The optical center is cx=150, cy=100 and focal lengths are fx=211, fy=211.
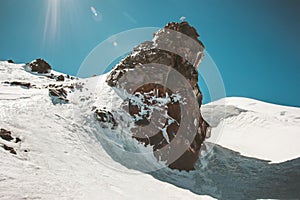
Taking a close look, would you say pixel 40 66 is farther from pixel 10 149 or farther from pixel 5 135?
Result: pixel 10 149

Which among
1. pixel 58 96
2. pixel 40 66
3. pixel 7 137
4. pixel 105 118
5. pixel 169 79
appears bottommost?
pixel 7 137

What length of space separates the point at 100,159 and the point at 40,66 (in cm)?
2667

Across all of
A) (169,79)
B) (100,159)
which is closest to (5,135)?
(100,159)

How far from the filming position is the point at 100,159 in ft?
33.0

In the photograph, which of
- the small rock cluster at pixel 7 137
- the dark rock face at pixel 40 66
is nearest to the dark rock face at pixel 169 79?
the small rock cluster at pixel 7 137

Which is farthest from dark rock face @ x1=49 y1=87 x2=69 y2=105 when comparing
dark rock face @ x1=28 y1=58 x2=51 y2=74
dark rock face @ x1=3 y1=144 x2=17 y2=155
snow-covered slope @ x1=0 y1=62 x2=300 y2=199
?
dark rock face @ x1=28 y1=58 x2=51 y2=74

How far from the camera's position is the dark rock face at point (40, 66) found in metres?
30.7

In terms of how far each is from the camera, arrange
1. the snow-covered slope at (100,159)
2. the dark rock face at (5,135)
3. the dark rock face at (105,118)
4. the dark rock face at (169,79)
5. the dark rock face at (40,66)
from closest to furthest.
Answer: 1. the snow-covered slope at (100,159)
2. the dark rock face at (5,135)
3. the dark rock face at (105,118)
4. the dark rock face at (169,79)
5. the dark rock face at (40,66)

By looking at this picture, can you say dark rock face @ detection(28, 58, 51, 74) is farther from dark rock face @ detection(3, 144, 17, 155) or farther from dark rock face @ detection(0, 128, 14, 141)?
dark rock face @ detection(3, 144, 17, 155)

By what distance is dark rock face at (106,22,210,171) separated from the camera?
16.4m

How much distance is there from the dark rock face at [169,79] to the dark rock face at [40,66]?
1674 centimetres

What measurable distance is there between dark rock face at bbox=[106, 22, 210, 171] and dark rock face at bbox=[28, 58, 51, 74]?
16.7 meters

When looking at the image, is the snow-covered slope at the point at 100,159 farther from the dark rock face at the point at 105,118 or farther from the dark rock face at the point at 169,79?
the dark rock face at the point at 169,79

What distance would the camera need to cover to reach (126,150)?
13.0 meters
